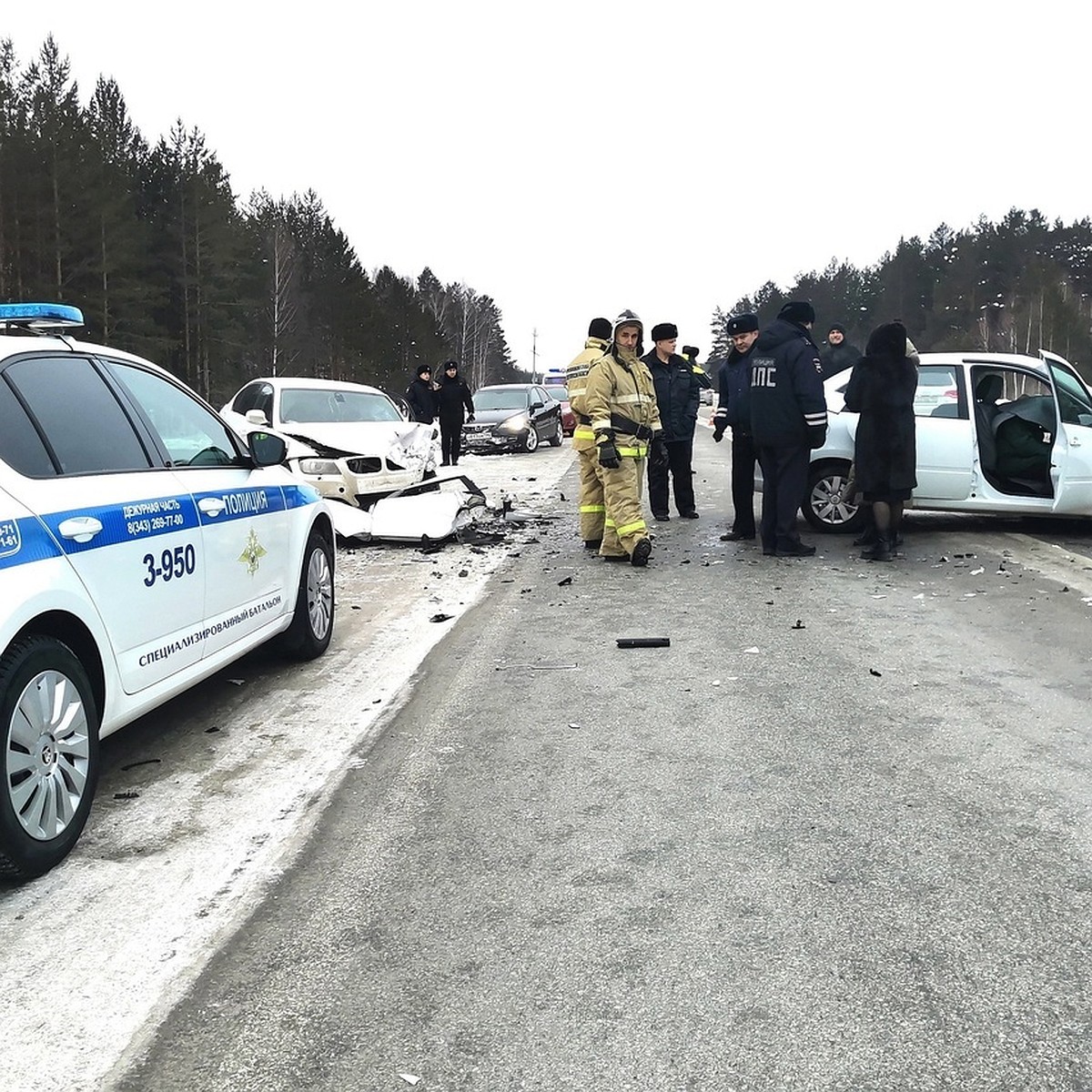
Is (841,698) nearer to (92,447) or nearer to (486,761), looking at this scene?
(486,761)

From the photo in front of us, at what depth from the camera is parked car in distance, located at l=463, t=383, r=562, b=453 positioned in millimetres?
24297

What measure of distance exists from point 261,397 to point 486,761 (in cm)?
902

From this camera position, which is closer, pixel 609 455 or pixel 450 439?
pixel 609 455

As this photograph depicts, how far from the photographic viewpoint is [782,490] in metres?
9.38

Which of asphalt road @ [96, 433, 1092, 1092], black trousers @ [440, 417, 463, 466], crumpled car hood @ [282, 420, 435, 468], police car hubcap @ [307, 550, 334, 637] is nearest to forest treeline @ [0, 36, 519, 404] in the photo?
black trousers @ [440, 417, 463, 466]

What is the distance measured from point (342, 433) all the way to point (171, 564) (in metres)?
7.51

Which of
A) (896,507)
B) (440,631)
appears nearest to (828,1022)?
(440,631)

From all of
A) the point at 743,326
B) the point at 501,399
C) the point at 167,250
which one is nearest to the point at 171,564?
the point at 743,326

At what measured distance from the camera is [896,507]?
928 cm

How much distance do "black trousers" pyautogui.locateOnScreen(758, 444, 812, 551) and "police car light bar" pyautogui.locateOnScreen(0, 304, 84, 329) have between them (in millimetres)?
6354

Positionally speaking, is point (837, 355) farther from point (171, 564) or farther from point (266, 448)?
point (171, 564)

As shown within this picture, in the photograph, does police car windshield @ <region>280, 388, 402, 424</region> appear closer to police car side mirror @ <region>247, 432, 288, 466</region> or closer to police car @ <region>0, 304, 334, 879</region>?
police car side mirror @ <region>247, 432, 288, 466</region>

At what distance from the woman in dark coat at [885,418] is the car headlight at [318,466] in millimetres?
5124

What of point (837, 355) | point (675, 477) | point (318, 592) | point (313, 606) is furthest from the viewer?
point (837, 355)
